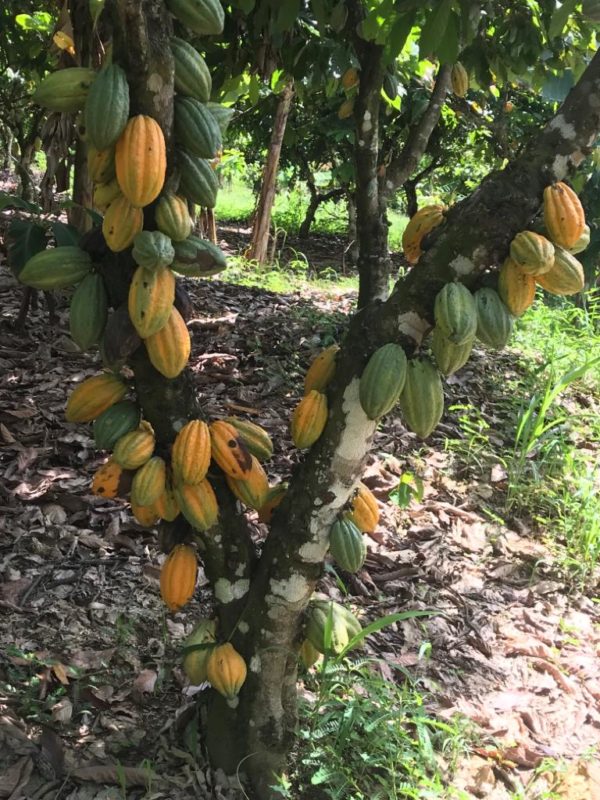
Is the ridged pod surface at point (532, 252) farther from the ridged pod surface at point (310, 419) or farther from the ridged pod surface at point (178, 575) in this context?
the ridged pod surface at point (178, 575)

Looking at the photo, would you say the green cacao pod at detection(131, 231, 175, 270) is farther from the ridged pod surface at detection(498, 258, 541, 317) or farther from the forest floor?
the forest floor

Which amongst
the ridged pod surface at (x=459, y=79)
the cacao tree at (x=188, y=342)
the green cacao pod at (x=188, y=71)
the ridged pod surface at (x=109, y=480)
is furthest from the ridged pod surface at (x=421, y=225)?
the ridged pod surface at (x=459, y=79)

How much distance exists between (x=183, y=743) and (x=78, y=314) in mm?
1034

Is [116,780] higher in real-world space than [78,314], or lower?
lower

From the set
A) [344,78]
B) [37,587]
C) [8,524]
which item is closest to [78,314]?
[37,587]

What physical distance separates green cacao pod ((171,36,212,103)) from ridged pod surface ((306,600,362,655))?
1034 millimetres

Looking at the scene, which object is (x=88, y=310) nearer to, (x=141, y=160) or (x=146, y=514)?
(x=141, y=160)

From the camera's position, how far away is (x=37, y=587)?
6.93 ft

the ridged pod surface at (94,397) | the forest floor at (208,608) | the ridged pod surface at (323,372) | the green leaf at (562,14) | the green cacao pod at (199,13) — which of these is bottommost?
the forest floor at (208,608)

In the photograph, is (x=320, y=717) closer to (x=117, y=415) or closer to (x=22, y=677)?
(x=22, y=677)

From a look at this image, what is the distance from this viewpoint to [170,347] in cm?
120

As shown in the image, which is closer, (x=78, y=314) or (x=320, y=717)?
(x=78, y=314)

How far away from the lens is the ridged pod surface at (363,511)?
146 cm

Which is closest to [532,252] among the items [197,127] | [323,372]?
[323,372]
